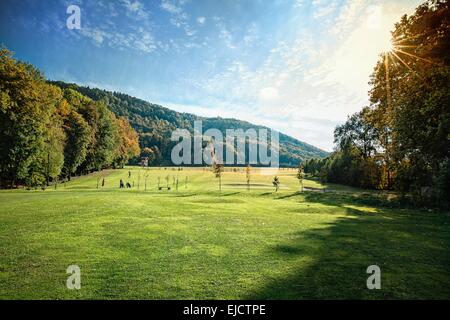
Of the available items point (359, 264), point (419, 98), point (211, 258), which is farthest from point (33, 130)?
point (419, 98)

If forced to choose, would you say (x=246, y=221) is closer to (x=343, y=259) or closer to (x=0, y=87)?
(x=343, y=259)

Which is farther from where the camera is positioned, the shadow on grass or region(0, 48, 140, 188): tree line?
region(0, 48, 140, 188): tree line

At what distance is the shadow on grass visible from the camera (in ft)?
23.0

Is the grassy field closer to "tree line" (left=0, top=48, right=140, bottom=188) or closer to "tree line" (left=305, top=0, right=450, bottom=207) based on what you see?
"tree line" (left=305, top=0, right=450, bottom=207)

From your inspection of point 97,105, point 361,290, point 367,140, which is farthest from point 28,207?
point 367,140

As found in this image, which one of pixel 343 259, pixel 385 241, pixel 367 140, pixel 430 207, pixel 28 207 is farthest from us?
pixel 367 140

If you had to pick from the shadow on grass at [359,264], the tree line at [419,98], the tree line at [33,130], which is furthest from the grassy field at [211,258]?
the tree line at [33,130]

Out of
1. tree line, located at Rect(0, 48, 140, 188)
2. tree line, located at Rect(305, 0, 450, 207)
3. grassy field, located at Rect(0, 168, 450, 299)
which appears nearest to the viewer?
grassy field, located at Rect(0, 168, 450, 299)

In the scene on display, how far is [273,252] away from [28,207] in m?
18.5

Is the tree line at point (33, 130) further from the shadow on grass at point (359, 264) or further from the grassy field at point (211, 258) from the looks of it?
the shadow on grass at point (359, 264)

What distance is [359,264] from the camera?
9156 millimetres

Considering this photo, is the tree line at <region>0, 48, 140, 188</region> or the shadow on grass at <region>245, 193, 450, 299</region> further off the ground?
the tree line at <region>0, 48, 140, 188</region>

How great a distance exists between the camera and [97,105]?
71.9 metres

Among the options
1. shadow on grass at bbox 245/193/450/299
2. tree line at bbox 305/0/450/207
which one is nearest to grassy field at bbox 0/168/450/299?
shadow on grass at bbox 245/193/450/299
